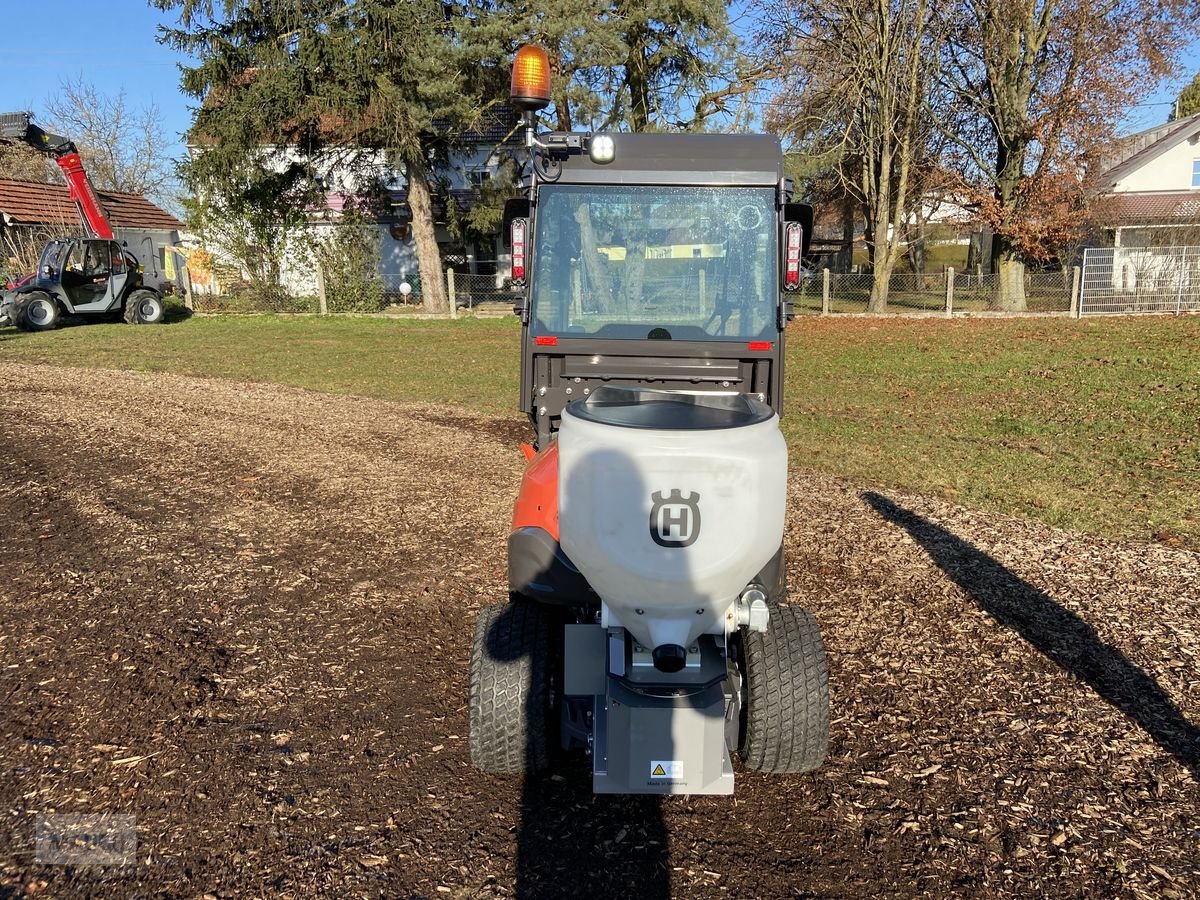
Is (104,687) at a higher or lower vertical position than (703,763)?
lower

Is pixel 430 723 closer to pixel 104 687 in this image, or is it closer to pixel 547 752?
pixel 547 752

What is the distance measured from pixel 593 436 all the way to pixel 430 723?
1752 mm

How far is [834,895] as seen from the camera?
262 centimetres

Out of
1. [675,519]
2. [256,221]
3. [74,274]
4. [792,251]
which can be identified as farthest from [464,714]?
[256,221]

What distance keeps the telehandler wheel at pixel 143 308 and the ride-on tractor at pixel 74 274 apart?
0.07 ft

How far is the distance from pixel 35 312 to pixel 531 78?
18.6 meters

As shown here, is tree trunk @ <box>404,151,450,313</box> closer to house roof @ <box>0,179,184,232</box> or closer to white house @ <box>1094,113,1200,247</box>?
house roof @ <box>0,179,184,232</box>

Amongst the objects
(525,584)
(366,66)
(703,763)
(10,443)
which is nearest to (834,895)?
(703,763)

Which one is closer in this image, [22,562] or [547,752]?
[547,752]

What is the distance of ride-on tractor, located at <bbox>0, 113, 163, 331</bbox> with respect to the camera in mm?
18203

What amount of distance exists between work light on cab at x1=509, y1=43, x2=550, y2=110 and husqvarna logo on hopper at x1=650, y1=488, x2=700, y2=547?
2.32 meters

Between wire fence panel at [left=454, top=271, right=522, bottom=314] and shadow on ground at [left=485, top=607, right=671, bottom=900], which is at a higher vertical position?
wire fence panel at [left=454, top=271, right=522, bottom=314]

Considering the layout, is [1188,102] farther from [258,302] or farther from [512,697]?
[512,697]

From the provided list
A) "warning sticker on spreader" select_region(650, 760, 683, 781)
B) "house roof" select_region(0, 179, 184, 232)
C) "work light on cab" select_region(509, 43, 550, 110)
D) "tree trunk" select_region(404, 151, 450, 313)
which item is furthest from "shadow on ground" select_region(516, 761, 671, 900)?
"house roof" select_region(0, 179, 184, 232)
